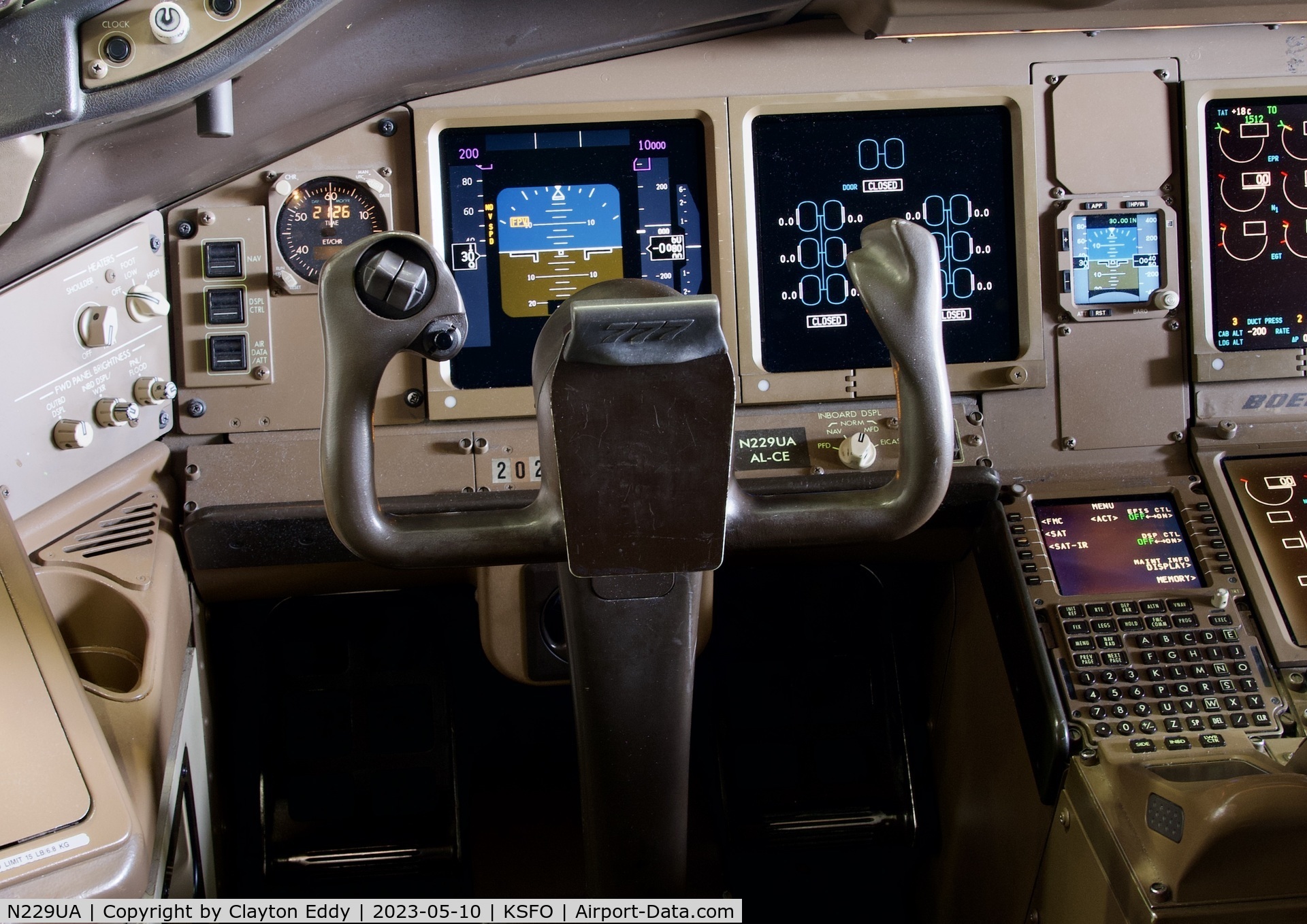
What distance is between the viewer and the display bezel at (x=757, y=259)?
2084 mm

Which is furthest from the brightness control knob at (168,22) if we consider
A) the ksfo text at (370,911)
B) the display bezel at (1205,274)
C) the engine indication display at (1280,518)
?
the engine indication display at (1280,518)

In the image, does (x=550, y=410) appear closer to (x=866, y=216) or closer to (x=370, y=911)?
(x=370, y=911)

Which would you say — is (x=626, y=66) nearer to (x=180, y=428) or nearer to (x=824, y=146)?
(x=824, y=146)

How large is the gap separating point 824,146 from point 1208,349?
34.1 inches

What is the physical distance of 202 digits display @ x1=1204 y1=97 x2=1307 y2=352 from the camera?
2.16 meters

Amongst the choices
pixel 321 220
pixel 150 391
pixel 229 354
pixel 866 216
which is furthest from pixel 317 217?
pixel 866 216

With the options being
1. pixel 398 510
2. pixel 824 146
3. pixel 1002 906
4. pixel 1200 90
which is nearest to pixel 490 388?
pixel 398 510

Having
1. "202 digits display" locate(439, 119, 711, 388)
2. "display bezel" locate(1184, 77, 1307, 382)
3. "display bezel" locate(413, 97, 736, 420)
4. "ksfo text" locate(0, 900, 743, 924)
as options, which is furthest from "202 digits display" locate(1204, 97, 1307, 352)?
"ksfo text" locate(0, 900, 743, 924)

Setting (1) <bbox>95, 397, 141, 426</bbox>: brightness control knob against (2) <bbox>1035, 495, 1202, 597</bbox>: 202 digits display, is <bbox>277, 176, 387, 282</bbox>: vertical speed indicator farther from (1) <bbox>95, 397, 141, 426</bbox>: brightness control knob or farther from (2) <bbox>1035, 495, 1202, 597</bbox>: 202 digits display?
(2) <bbox>1035, 495, 1202, 597</bbox>: 202 digits display

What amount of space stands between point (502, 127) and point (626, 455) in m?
1.32

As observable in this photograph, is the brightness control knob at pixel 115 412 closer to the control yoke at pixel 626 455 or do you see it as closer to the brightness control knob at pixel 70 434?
the brightness control knob at pixel 70 434

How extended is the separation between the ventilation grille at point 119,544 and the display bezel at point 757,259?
3.61 feet

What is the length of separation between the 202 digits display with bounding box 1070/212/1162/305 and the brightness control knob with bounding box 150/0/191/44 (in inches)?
64.6

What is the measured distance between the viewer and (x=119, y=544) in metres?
1.81
